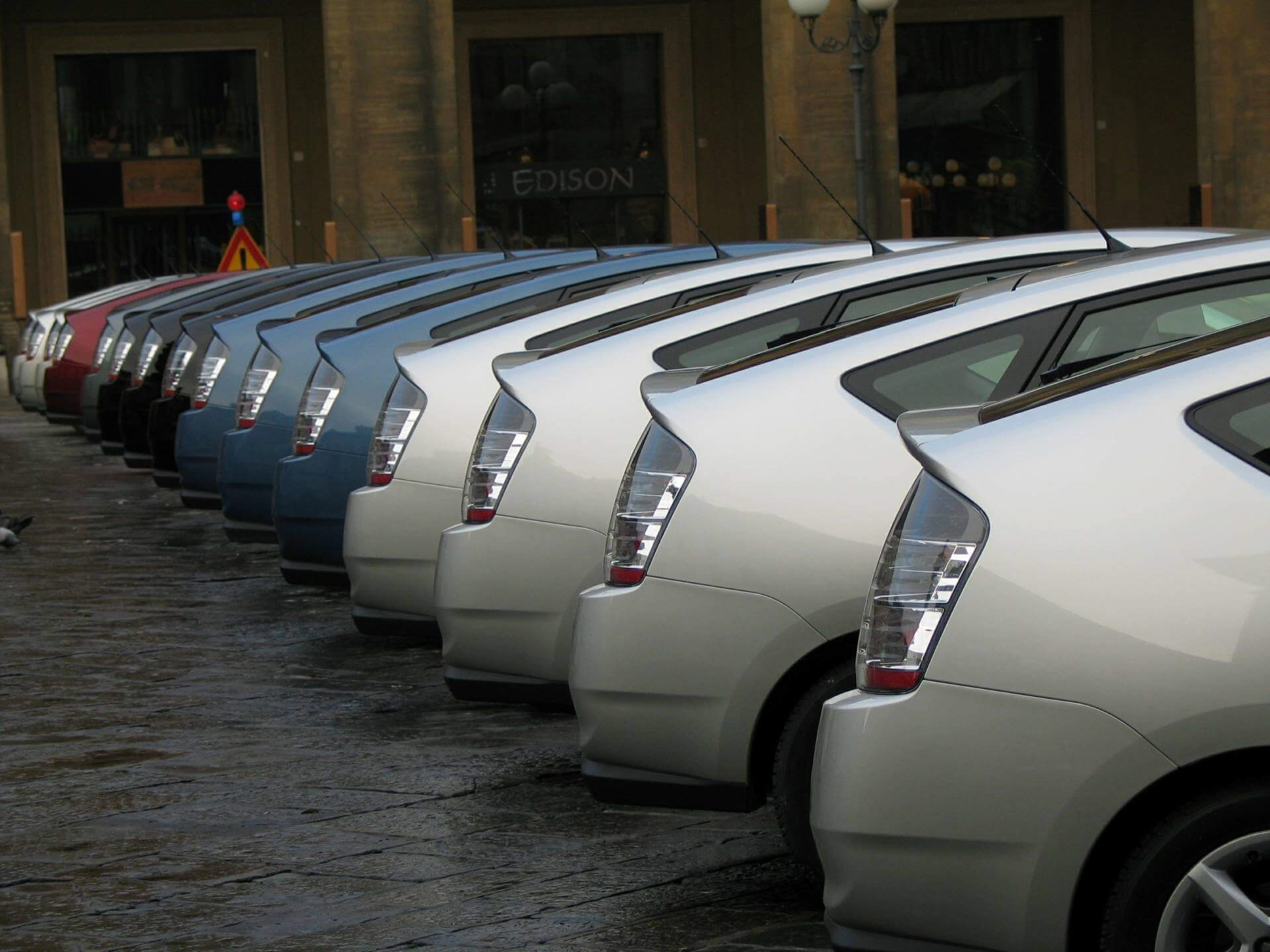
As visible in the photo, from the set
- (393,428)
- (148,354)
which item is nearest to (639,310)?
(393,428)

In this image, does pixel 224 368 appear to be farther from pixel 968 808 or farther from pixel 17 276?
pixel 17 276

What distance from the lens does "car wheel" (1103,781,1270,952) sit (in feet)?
11.0

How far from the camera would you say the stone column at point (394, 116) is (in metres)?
32.1

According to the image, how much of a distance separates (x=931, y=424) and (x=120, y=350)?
14.9 meters

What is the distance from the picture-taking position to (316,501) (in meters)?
8.98

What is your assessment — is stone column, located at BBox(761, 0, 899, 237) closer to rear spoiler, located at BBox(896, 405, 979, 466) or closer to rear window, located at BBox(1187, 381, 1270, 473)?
rear spoiler, located at BBox(896, 405, 979, 466)

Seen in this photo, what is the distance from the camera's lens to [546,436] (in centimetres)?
597

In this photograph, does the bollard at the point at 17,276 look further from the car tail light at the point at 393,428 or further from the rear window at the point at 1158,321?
the rear window at the point at 1158,321

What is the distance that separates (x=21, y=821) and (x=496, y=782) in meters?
1.29

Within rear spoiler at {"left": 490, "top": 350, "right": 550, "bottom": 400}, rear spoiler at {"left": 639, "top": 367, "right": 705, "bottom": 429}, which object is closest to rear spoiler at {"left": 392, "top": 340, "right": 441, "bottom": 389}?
rear spoiler at {"left": 490, "top": 350, "right": 550, "bottom": 400}

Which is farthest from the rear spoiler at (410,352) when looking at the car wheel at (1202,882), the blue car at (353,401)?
the car wheel at (1202,882)

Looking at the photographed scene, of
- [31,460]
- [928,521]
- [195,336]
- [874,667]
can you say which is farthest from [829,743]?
[31,460]

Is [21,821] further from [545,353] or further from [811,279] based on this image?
[811,279]

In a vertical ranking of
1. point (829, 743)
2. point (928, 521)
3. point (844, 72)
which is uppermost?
point (844, 72)
